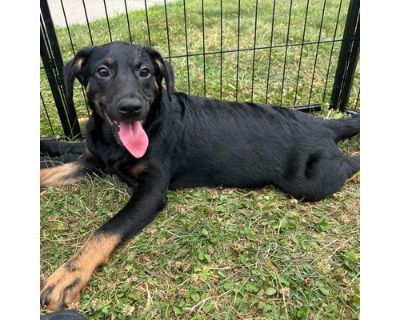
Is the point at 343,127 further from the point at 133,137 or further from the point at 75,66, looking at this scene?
the point at 75,66

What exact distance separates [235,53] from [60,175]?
10.7 feet

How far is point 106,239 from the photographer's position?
2.63 metres

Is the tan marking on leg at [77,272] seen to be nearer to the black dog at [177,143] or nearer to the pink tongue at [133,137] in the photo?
the black dog at [177,143]

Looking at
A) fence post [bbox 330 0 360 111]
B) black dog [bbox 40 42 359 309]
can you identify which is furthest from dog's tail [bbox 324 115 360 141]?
fence post [bbox 330 0 360 111]

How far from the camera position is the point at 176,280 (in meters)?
2.56

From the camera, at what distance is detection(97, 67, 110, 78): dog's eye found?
2.73 meters

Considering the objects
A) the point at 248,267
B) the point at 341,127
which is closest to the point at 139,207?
the point at 248,267

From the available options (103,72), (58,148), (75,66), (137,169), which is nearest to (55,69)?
(58,148)

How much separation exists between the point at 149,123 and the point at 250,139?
82 centimetres

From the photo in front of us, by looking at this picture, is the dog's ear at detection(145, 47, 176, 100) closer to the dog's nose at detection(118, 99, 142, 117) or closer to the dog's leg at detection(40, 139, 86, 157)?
the dog's nose at detection(118, 99, 142, 117)

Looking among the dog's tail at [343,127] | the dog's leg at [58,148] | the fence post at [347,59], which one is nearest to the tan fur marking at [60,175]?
the dog's leg at [58,148]

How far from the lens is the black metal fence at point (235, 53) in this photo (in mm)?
3988

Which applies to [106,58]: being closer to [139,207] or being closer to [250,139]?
[139,207]

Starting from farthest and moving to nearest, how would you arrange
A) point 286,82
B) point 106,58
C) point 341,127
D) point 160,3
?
point 160,3, point 286,82, point 341,127, point 106,58
